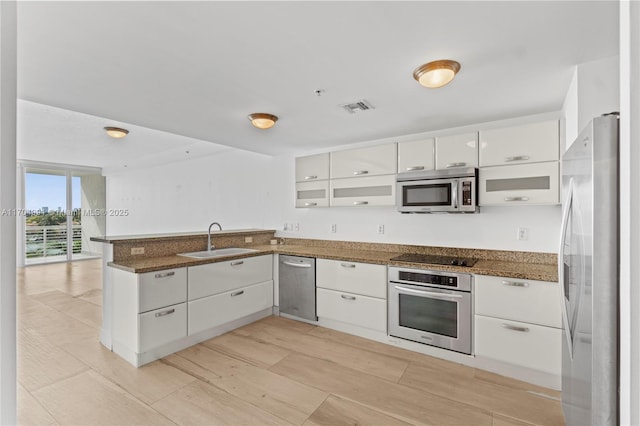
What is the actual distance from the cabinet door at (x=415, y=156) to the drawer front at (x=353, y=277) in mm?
1050

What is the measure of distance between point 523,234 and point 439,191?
860mm

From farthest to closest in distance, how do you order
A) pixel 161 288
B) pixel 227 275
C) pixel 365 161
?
1. pixel 365 161
2. pixel 227 275
3. pixel 161 288

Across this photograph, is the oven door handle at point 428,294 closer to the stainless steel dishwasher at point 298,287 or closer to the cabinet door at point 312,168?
the stainless steel dishwasher at point 298,287

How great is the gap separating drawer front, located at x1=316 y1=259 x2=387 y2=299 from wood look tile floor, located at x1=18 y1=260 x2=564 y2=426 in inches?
19.9

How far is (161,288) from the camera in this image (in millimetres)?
2633

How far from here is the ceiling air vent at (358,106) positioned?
252 centimetres

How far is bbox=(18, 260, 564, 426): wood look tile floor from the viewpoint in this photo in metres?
1.94

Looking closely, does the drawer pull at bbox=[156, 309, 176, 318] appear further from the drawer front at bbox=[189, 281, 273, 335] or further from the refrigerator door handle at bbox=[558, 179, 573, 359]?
the refrigerator door handle at bbox=[558, 179, 573, 359]

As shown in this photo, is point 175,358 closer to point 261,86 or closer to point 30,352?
point 30,352

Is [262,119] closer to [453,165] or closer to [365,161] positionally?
[365,161]

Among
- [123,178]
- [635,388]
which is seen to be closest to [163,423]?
[635,388]

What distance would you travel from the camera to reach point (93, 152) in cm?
593

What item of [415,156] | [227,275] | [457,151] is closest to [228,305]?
[227,275]

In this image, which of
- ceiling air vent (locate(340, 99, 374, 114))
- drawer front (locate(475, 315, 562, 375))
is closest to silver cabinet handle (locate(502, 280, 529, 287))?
drawer front (locate(475, 315, 562, 375))
